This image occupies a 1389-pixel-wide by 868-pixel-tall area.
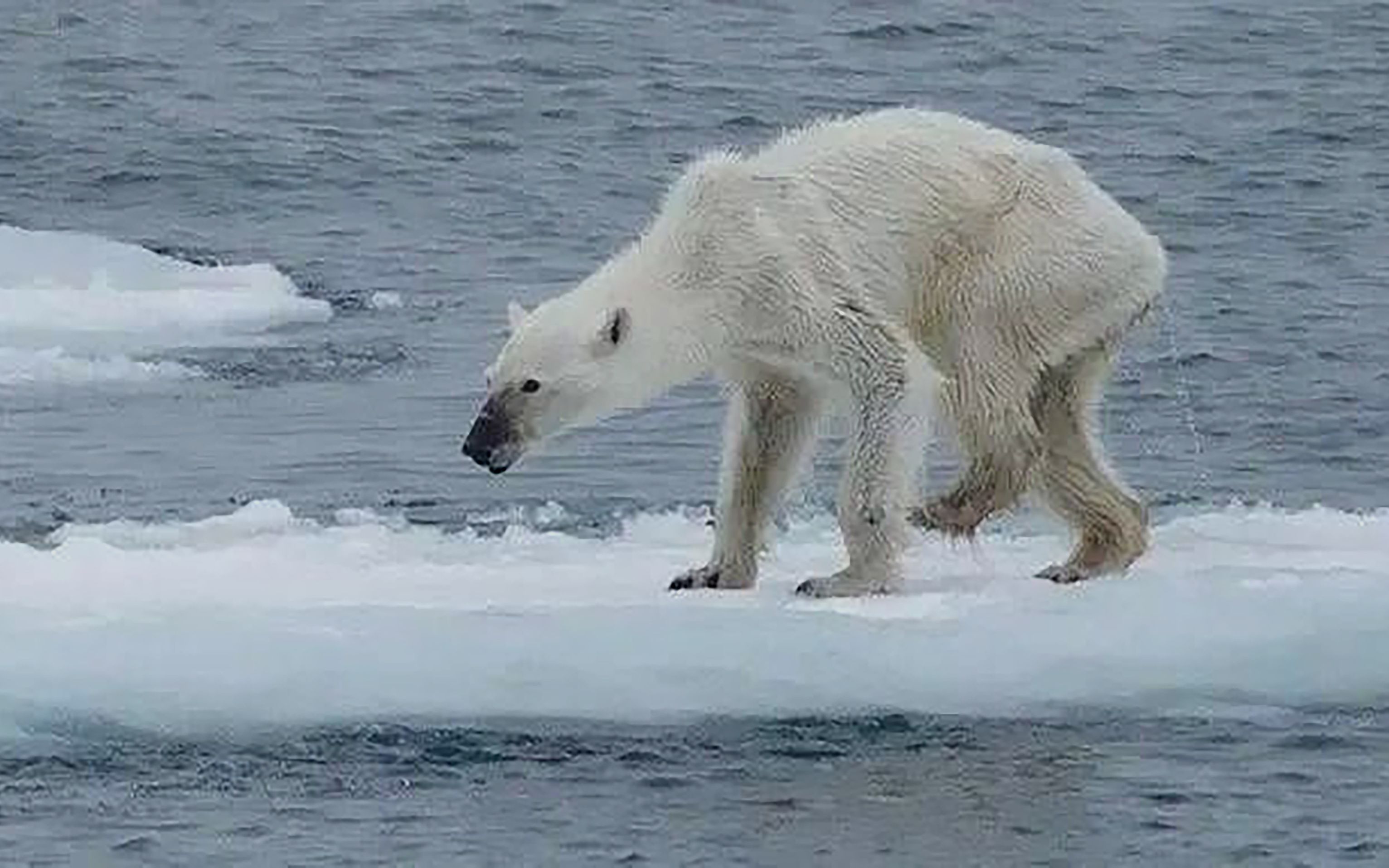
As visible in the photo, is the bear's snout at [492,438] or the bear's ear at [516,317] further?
the bear's ear at [516,317]

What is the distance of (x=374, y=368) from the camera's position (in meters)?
16.3

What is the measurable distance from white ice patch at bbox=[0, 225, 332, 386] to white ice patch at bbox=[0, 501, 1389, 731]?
208 inches

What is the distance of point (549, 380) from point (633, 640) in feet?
2.58

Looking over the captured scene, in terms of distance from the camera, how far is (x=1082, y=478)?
431 inches

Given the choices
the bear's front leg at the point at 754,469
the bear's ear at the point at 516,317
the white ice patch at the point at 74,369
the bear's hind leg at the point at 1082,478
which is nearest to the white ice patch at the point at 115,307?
the white ice patch at the point at 74,369

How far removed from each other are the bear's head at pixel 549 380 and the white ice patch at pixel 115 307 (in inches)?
229

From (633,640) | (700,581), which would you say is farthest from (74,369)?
(633,640)

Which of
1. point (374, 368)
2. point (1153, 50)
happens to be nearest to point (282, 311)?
point (374, 368)

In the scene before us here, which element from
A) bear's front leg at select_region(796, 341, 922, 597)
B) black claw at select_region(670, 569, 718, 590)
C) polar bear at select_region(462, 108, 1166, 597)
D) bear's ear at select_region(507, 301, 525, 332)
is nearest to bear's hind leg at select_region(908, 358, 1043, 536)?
polar bear at select_region(462, 108, 1166, 597)

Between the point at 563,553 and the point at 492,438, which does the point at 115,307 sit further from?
the point at 492,438

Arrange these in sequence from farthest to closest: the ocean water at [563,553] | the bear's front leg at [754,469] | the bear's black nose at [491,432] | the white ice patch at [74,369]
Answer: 1. the white ice patch at [74,369]
2. the bear's front leg at [754,469]
3. the bear's black nose at [491,432]
4. the ocean water at [563,553]

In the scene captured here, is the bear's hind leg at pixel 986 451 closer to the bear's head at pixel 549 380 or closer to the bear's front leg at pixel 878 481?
the bear's front leg at pixel 878 481

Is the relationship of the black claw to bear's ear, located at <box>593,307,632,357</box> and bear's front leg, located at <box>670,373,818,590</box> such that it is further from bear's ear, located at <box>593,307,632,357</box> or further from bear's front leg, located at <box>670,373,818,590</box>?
bear's ear, located at <box>593,307,632,357</box>

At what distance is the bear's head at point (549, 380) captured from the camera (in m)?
10.1
